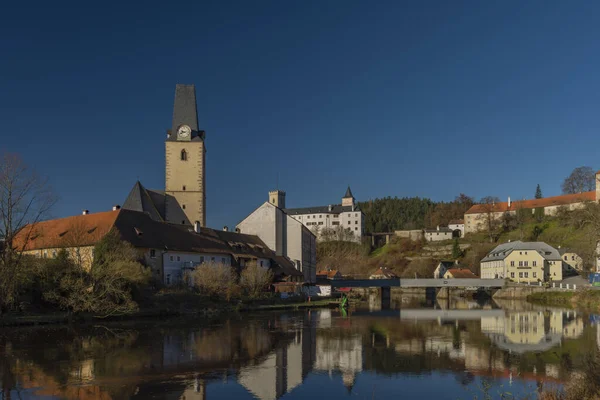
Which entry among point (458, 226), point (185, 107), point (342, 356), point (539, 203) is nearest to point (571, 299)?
point (342, 356)

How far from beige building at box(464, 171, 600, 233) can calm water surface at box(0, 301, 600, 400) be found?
3387 inches

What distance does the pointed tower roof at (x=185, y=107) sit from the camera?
66.7m

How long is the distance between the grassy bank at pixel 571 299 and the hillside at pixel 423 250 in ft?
105

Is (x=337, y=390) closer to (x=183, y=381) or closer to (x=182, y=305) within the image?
(x=183, y=381)

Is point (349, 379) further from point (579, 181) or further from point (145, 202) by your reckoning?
point (579, 181)

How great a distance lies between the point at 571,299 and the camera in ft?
209

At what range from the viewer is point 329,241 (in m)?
147

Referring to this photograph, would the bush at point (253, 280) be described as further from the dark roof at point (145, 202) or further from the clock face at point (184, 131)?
the clock face at point (184, 131)

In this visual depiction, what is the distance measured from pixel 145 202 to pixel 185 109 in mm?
13667

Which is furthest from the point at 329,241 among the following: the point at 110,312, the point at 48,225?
the point at 110,312

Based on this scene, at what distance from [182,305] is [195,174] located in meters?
23.9

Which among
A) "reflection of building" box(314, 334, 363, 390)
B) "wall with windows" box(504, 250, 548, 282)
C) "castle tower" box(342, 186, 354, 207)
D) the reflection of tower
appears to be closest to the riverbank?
"reflection of building" box(314, 334, 363, 390)

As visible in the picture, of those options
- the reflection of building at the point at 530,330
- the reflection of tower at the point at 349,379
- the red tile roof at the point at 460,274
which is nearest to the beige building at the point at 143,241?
the reflection of tower at the point at 349,379

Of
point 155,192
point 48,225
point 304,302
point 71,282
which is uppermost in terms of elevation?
point 155,192
